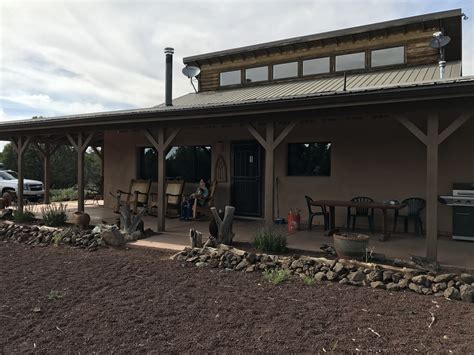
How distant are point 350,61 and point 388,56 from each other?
96 cm

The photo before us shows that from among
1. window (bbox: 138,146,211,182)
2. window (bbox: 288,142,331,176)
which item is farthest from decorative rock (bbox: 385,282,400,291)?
window (bbox: 138,146,211,182)

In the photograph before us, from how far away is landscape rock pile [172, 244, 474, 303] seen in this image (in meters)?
4.06

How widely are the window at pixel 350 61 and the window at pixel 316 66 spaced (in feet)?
1.09

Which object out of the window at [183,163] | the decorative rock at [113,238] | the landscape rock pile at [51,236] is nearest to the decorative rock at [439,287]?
the decorative rock at [113,238]

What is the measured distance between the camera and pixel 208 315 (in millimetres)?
3486

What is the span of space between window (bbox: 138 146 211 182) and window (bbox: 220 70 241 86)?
3184 mm

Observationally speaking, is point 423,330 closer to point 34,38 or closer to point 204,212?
point 204,212

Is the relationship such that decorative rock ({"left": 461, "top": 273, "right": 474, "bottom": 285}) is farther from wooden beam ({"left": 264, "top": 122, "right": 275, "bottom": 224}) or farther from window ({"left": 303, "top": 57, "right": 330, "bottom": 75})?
window ({"left": 303, "top": 57, "right": 330, "bottom": 75})

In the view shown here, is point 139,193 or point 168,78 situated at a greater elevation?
point 168,78

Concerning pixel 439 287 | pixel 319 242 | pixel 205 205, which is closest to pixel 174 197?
pixel 205 205

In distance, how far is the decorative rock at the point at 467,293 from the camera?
149 inches

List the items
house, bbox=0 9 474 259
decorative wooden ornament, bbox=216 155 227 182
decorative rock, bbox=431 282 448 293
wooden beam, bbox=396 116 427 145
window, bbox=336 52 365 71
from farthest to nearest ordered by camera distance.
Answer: window, bbox=336 52 365 71 → decorative wooden ornament, bbox=216 155 227 182 → house, bbox=0 9 474 259 → wooden beam, bbox=396 116 427 145 → decorative rock, bbox=431 282 448 293

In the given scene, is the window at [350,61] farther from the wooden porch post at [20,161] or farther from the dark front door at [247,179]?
the wooden porch post at [20,161]

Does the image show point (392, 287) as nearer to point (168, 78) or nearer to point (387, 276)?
point (387, 276)
